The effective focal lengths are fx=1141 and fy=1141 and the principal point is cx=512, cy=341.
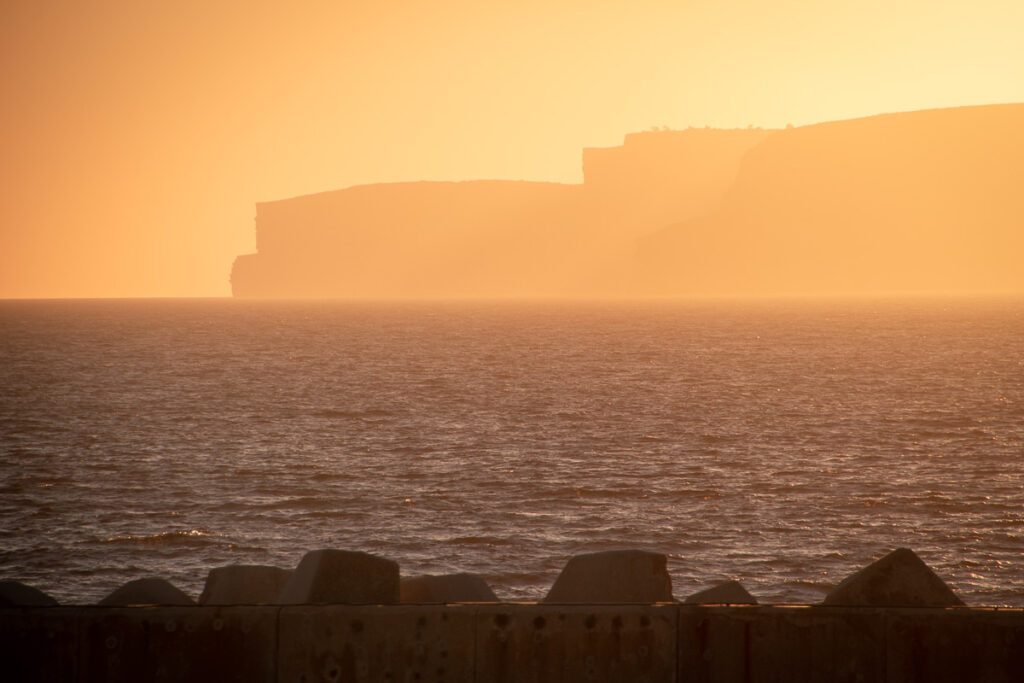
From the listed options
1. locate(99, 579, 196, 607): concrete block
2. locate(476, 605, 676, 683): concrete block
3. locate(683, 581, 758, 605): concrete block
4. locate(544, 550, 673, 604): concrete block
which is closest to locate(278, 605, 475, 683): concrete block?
locate(476, 605, 676, 683): concrete block

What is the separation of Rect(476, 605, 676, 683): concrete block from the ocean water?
8264 mm

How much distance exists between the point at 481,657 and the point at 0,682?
2.88 meters

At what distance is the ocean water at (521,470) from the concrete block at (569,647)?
826 centimetres

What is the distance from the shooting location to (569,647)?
7020mm

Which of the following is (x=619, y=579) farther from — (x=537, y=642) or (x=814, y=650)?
(x=814, y=650)

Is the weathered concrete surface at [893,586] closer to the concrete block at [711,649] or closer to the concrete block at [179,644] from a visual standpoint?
the concrete block at [711,649]

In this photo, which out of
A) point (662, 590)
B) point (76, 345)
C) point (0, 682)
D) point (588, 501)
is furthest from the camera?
point (76, 345)

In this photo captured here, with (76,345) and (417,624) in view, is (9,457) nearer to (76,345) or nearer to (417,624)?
(417,624)

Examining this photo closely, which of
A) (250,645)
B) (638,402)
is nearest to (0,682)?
(250,645)

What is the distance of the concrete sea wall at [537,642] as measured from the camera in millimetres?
6965

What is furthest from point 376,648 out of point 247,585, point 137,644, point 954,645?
point 954,645

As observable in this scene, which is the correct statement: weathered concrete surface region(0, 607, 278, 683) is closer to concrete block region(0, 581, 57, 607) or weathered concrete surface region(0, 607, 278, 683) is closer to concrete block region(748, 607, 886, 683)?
concrete block region(0, 581, 57, 607)

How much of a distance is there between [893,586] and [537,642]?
2.89 metres

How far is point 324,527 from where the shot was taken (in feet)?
65.6
